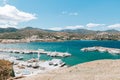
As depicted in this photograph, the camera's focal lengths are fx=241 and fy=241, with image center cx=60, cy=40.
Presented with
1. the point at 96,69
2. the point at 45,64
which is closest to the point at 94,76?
the point at 96,69

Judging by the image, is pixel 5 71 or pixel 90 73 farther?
pixel 5 71

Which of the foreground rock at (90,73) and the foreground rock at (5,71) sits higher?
the foreground rock at (90,73)

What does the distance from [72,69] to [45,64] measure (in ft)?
248

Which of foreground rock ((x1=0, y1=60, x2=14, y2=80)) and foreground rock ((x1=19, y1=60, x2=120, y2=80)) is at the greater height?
foreground rock ((x1=19, y1=60, x2=120, y2=80))

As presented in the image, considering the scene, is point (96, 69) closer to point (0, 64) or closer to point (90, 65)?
point (90, 65)

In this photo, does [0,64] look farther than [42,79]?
Yes

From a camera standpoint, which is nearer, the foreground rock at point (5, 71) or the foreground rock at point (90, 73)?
the foreground rock at point (90, 73)

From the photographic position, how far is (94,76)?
25641mm

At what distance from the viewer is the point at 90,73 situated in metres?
27.7

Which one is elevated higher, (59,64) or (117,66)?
(117,66)

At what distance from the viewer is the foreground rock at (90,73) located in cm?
2538

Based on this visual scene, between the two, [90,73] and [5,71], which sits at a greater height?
[90,73]

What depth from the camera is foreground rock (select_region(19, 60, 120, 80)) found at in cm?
2538

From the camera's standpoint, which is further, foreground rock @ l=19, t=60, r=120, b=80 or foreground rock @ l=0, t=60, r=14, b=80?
foreground rock @ l=0, t=60, r=14, b=80
